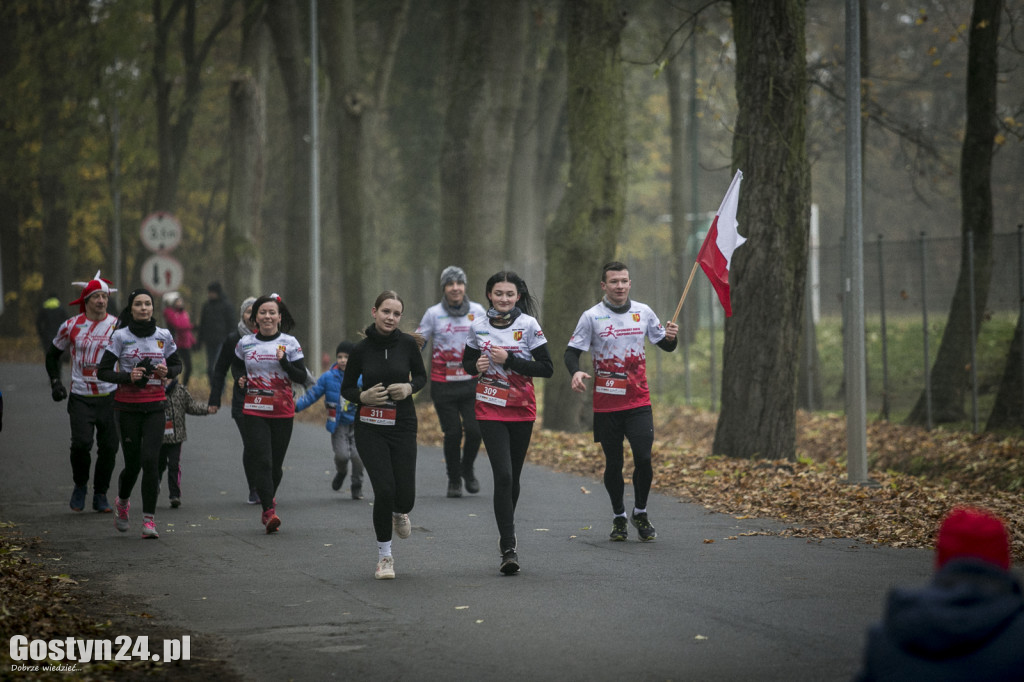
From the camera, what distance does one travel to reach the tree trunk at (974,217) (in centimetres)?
1803

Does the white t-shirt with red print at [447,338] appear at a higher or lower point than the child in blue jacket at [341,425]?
higher

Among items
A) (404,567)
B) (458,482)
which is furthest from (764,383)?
(404,567)

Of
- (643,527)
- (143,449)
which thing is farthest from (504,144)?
(643,527)

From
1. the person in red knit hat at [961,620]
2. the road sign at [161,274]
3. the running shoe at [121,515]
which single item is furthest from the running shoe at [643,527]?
the road sign at [161,274]

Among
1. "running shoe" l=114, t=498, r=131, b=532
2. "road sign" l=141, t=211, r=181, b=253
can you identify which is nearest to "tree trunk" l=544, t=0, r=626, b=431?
"road sign" l=141, t=211, r=181, b=253

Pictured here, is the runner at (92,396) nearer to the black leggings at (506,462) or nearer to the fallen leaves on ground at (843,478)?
the black leggings at (506,462)

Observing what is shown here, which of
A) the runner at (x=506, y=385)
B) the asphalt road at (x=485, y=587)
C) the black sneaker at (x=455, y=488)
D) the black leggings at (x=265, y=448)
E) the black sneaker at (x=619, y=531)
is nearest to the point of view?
the asphalt road at (x=485, y=587)

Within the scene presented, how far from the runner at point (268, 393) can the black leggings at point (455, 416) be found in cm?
231

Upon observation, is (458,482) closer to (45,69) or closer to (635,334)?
(635,334)

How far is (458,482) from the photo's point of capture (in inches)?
505

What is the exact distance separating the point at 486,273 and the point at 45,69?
22.3 metres

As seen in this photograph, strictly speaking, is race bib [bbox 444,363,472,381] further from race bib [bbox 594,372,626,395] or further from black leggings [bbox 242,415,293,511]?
race bib [bbox 594,372,626,395]

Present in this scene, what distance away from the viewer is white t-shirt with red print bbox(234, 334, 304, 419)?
1062 cm

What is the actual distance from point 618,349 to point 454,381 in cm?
338
